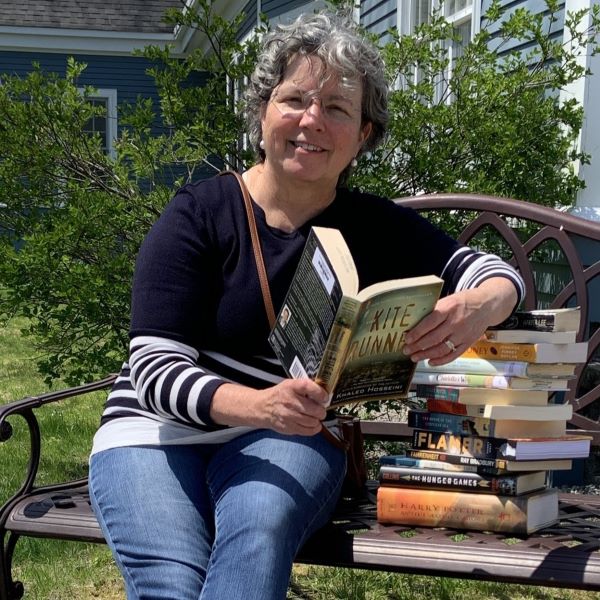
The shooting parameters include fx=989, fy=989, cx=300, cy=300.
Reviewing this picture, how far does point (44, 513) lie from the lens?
257 cm

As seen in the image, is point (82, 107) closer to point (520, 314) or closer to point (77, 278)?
point (77, 278)

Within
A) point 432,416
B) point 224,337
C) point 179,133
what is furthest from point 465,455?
point 179,133

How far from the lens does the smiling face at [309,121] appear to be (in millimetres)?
2535

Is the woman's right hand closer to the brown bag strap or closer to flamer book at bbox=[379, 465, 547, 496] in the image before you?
the brown bag strap

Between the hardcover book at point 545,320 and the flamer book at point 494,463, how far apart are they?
33cm

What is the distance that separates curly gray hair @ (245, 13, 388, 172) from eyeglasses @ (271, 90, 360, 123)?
5cm

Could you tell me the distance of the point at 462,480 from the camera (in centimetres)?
247

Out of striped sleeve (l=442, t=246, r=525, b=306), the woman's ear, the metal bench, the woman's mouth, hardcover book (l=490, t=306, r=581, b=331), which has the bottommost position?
the metal bench

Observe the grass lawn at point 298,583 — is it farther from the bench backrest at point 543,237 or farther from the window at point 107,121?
the window at point 107,121

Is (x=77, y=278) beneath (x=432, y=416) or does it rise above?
above

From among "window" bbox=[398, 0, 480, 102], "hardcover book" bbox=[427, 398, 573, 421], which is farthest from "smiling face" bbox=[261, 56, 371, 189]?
"window" bbox=[398, 0, 480, 102]

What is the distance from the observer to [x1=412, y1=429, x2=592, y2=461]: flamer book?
2.42m

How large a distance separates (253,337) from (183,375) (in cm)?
26

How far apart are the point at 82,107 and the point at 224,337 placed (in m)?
2.38
